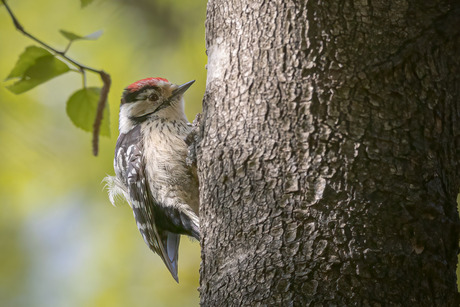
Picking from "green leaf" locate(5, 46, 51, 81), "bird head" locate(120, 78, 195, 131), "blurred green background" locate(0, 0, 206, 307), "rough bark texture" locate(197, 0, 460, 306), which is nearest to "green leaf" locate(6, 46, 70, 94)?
"green leaf" locate(5, 46, 51, 81)

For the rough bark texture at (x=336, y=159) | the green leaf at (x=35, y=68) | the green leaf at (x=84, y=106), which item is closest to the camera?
the rough bark texture at (x=336, y=159)

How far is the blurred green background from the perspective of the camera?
5711 millimetres

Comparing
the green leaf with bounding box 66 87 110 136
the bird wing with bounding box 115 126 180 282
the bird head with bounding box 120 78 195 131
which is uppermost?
the bird head with bounding box 120 78 195 131

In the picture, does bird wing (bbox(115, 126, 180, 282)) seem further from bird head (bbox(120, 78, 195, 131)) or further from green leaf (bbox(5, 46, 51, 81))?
green leaf (bbox(5, 46, 51, 81))

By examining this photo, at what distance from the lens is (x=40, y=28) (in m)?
6.14

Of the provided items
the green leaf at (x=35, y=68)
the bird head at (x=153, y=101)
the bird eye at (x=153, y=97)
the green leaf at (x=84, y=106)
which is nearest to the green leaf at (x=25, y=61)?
the green leaf at (x=35, y=68)

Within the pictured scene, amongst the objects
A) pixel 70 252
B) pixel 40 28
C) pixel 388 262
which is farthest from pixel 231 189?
pixel 70 252

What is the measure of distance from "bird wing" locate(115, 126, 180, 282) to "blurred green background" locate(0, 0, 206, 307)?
4.79ft

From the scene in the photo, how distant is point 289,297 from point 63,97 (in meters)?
5.38

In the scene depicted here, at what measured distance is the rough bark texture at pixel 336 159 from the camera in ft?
6.11

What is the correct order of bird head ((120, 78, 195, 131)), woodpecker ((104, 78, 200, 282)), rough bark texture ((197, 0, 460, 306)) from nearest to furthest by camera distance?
rough bark texture ((197, 0, 460, 306)) → woodpecker ((104, 78, 200, 282)) → bird head ((120, 78, 195, 131))

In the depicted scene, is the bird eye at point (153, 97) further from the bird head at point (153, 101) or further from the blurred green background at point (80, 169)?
the blurred green background at point (80, 169)

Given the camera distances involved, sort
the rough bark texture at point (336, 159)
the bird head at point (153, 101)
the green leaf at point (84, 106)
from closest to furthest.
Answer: the rough bark texture at point (336, 159)
the green leaf at point (84, 106)
the bird head at point (153, 101)

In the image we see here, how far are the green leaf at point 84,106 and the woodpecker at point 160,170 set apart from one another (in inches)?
51.6
